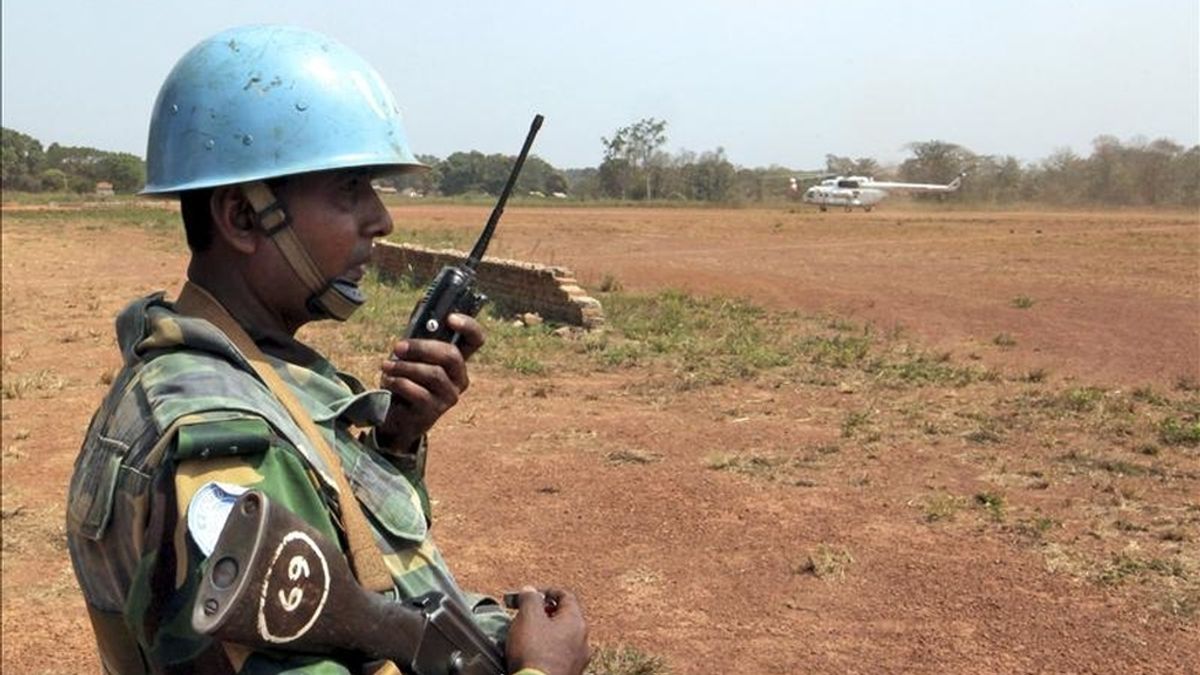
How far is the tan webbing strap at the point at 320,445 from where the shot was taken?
1.29 m

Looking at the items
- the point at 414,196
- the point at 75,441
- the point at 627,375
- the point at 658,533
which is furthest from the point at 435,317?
the point at 414,196

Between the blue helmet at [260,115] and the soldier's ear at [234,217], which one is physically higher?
the blue helmet at [260,115]

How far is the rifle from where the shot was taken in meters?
1.06

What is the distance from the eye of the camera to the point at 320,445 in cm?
134

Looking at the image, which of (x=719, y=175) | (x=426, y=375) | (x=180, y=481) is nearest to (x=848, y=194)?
(x=719, y=175)

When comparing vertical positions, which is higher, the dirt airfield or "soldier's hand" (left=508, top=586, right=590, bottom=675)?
"soldier's hand" (left=508, top=586, right=590, bottom=675)

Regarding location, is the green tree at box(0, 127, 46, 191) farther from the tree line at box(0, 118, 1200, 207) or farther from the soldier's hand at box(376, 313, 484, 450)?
the soldier's hand at box(376, 313, 484, 450)

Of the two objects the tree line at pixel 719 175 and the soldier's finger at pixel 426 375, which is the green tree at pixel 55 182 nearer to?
the tree line at pixel 719 175

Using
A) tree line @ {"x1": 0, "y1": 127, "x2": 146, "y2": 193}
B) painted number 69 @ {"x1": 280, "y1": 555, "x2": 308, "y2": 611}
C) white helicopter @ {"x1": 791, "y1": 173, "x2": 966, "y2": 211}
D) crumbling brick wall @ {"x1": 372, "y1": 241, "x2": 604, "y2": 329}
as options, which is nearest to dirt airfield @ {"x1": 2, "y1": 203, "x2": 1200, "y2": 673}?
crumbling brick wall @ {"x1": 372, "y1": 241, "x2": 604, "y2": 329}

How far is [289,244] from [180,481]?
0.45 meters

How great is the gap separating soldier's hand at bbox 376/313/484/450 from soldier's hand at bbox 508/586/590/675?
35 cm

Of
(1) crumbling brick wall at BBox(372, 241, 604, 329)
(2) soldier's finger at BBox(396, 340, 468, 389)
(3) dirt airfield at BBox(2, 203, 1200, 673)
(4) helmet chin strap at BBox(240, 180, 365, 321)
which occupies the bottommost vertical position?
(3) dirt airfield at BBox(2, 203, 1200, 673)

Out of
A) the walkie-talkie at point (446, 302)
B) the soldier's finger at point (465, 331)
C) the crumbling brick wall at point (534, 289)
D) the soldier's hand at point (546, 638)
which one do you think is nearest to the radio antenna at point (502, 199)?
the walkie-talkie at point (446, 302)

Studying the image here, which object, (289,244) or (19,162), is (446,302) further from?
(19,162)
